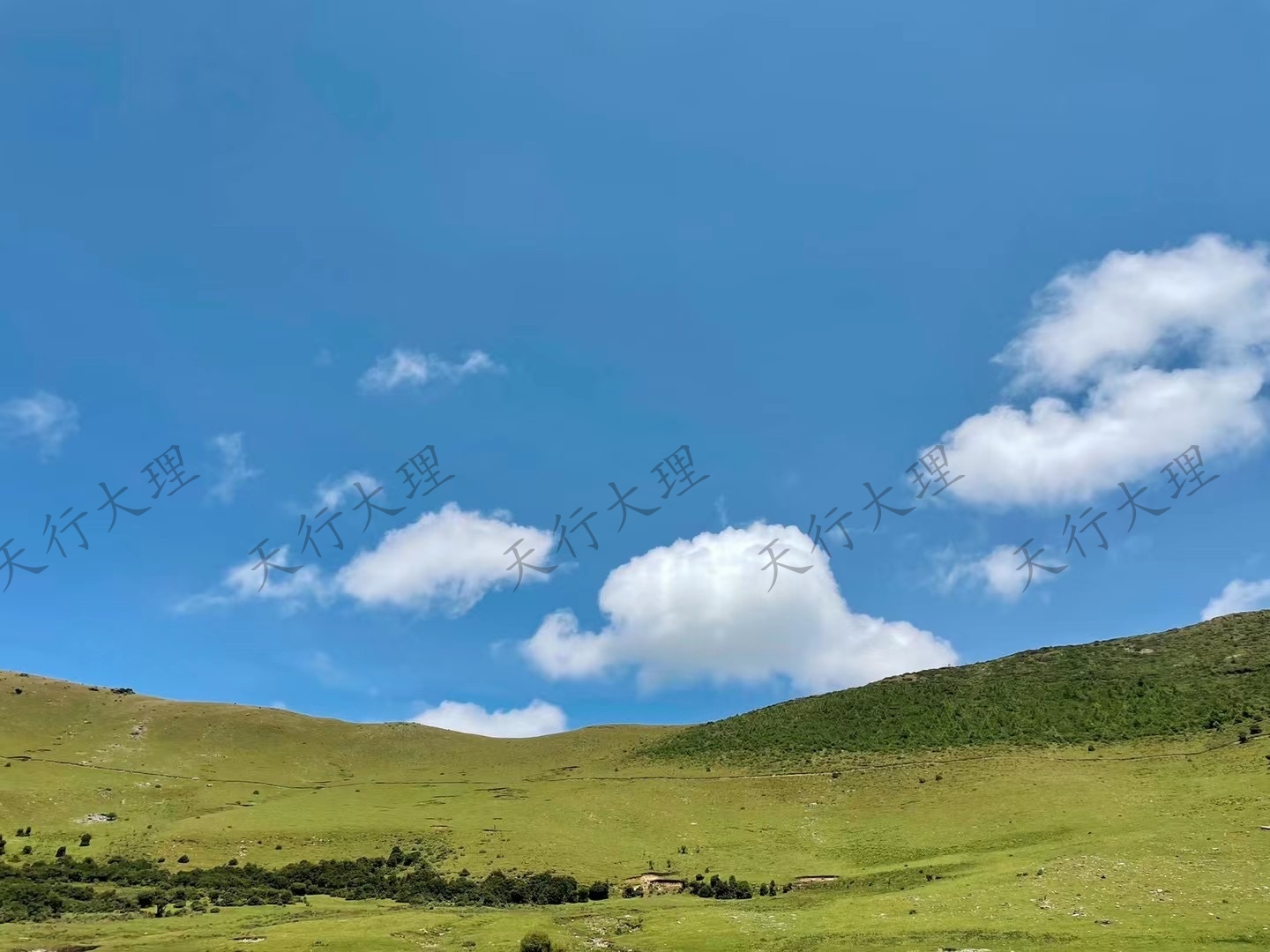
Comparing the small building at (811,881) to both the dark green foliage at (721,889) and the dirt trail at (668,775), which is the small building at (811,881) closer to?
the dark green foliage at (721,889)

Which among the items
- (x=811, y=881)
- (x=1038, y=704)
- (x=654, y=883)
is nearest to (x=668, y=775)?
(x=654, y=883)

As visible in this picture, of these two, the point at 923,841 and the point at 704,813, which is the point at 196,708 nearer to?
the point at 704,813

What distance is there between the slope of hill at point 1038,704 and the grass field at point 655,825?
4.53 m

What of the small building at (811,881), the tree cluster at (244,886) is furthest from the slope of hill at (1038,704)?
the tree cluster at (244,886)

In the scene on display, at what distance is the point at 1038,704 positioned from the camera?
89750 millimetres

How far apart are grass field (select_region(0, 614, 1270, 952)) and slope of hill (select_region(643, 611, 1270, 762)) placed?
14.9 feet

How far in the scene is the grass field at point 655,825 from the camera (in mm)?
34906

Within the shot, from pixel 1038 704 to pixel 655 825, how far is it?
167ft

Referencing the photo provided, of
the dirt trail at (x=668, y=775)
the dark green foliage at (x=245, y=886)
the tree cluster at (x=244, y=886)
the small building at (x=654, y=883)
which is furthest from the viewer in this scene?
the dirt trail at (x=668, y=775)

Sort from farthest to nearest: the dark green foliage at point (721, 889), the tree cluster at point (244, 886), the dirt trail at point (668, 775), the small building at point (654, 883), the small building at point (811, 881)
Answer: the dirt trail at point (668, 775)
the small building at point (654, 883)
the small building at point (811, 881)
the dark green foliage at point (721, 889)
the tree cluster at point (244, 886)

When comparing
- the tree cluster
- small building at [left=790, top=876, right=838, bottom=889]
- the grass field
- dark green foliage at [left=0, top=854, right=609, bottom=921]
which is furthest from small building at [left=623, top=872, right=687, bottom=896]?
small building at [left=790, top=876, right=838, bottom=889]

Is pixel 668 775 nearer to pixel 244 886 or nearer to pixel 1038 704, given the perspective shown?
pixel 1038 704

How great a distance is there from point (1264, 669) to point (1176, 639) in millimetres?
19806

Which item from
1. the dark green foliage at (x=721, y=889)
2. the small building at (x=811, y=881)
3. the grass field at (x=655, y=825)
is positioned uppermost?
the grass field at (x=655, y=825)
